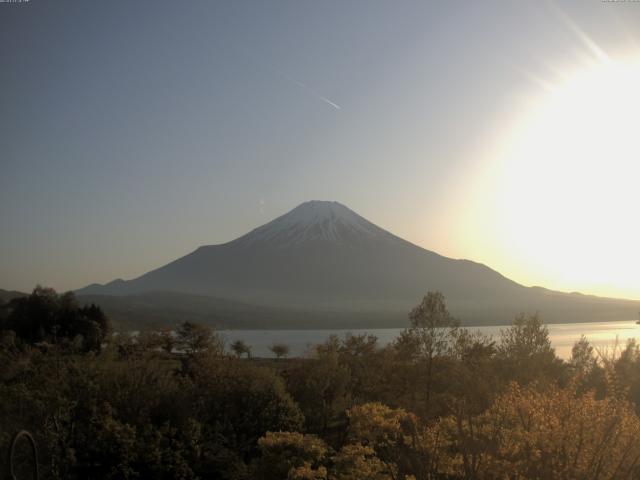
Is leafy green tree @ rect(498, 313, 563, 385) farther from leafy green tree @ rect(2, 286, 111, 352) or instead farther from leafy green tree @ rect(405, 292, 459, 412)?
leafy green tree @ rect(2, 286, 111, 352)

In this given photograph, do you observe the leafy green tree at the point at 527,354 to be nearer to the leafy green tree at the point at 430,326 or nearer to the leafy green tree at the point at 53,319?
the leafy green tree at the point at 430,326

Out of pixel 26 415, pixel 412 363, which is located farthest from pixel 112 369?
pixel 412 363

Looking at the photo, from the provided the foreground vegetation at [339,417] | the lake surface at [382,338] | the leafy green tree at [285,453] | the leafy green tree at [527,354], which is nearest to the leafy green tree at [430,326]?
the foreground vegetation at [339,417]

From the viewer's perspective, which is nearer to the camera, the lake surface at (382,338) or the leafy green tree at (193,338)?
the leafy green tree at (193,338)

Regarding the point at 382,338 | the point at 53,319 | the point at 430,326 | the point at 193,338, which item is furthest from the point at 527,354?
the point at 382,338

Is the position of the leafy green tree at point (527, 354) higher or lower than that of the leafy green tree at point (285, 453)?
higher

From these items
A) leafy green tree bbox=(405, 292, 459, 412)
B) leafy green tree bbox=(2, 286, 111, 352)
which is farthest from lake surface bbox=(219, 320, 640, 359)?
leafy green tree bbox=(405, 292, 459, 412)

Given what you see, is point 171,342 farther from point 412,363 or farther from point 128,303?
point 128,303

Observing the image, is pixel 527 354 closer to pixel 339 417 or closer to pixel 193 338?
pixel 339 417
